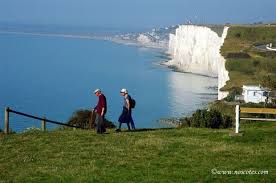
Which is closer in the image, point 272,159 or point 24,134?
point 272,159

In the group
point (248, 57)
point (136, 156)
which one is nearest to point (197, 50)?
point (248, 57)

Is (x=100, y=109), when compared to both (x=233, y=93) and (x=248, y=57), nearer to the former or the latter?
(x=233, y=93)

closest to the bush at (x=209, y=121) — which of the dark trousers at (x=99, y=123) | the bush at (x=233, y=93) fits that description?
the dark trousers at (x=99, y=123)

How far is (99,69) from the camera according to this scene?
509 feet

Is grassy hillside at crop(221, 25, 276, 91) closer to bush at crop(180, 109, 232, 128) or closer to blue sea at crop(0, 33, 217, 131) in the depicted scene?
blue sea at crop(0, 33, 217, 131)

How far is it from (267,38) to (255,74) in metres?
41.9

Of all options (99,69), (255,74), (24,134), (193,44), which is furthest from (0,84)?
(24,134)

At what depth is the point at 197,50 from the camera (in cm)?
17275

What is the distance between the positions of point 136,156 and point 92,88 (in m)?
102

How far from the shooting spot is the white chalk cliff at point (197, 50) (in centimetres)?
15575

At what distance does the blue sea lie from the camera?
286 ft

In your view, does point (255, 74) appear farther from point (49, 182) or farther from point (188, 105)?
point (49, 182)

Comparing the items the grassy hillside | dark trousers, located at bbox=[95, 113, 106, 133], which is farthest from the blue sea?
dark trousers, located at bbox=[95, 113, 106, 133]

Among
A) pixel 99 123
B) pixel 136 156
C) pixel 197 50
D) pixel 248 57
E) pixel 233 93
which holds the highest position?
pixel 197 50
